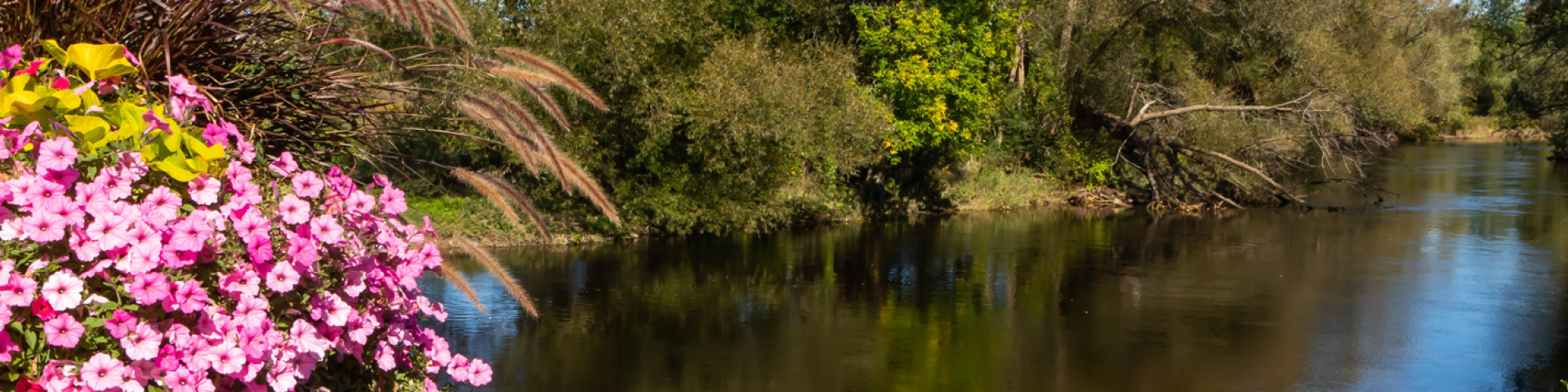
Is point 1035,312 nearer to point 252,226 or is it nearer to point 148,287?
point 252,226

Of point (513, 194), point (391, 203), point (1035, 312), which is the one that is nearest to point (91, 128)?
point (391, 203)

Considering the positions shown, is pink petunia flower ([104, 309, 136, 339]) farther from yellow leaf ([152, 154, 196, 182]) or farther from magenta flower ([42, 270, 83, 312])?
yellow leaf ([152, 154, 196, 182])

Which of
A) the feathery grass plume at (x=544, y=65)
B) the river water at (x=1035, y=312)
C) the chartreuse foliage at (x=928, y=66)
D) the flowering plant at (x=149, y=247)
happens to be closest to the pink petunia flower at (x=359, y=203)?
the flowering plant at (x=149, y=247)

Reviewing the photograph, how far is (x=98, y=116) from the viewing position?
351 centimetres

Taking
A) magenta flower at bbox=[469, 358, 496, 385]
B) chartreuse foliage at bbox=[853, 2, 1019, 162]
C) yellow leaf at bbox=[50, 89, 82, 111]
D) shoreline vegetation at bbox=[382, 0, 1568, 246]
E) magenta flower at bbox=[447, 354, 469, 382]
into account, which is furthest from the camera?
chartreuse foliage at bbox=[853, 2, 1019, 162]

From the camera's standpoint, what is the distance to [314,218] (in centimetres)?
374

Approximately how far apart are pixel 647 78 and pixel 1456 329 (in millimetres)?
10174

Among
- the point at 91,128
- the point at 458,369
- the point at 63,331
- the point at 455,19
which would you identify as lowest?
the point at 458,369

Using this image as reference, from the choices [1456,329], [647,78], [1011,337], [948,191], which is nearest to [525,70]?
[1011,337]

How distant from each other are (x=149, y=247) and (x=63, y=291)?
22 centimetres

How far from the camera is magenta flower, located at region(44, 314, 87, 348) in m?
3.23

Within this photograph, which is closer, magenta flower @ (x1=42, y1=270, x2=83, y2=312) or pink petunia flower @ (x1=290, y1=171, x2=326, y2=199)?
magenta flower @ (x1=42, y1=270, x2=83, y2=312)

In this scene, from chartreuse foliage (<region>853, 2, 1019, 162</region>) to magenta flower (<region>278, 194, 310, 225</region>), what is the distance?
1836 cm

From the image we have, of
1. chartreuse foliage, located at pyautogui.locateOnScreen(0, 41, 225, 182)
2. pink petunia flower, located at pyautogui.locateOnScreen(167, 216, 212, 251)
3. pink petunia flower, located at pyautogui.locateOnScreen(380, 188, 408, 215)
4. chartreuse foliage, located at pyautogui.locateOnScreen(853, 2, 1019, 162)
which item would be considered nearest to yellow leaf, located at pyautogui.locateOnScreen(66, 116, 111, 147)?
chartreuse foliage, located at pyautogui.locateOnScreen(0, 41, 225, 182)
